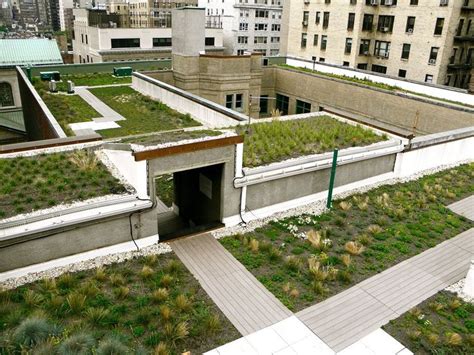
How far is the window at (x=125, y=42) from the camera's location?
64312mm

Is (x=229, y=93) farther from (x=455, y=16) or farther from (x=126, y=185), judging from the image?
(x=455, y=16)

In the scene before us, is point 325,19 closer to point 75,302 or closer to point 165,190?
point 165,190

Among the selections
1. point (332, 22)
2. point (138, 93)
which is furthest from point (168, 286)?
point (332, 22)

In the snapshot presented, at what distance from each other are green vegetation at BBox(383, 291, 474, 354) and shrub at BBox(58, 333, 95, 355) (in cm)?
764

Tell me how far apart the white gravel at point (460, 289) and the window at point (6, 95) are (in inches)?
1697

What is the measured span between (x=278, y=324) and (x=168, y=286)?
3.36m

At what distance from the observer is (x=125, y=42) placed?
6531cm

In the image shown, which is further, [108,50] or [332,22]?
[108,50]

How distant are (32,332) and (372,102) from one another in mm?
30275

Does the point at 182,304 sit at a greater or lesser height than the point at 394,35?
lesser

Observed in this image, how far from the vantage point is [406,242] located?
15609 mm

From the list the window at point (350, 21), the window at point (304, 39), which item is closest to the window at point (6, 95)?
the window at point (304, 39)

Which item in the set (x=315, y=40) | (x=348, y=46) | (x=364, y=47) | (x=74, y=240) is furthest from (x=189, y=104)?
(x=315, y=40)

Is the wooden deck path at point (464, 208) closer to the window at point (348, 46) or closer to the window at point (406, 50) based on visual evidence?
the window at point (406, 50)
